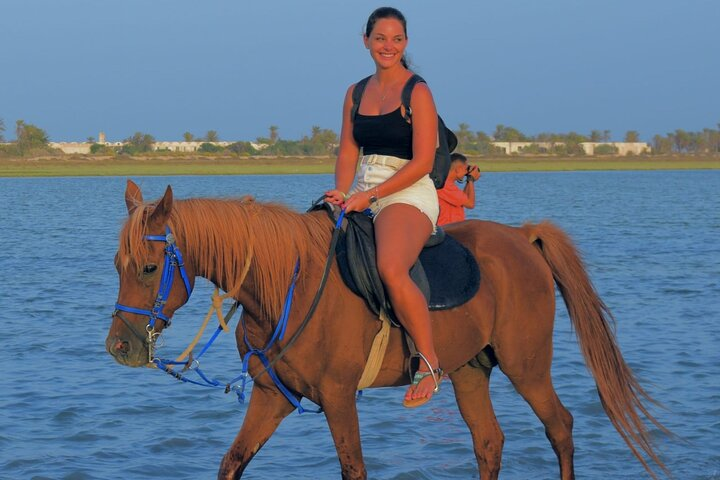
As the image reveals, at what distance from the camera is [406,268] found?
5352 millimetres

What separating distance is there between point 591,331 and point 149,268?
125 inches

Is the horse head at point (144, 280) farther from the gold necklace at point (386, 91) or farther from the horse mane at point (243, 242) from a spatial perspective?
the gold necklace at point (386, 91)

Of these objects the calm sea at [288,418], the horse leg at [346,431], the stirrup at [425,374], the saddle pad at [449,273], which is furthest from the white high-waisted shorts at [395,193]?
the calm sea at [288,418]

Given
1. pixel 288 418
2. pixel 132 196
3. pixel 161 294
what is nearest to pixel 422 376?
pixel 161 294

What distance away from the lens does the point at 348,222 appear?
5.59 meters

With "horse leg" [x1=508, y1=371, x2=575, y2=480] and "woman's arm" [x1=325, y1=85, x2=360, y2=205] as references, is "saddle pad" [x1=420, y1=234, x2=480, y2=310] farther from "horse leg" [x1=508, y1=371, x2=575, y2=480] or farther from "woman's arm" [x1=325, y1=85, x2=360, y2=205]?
"horse leg" [x1=508, y1=371, x2=575, y2=480]

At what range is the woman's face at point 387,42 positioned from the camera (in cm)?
562

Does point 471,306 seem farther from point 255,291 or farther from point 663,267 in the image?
point 663,267

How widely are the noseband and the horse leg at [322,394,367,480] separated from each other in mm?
957

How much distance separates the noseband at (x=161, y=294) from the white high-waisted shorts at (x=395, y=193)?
3.91 feet

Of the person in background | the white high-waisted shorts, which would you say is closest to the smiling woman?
the white high-waisted shorts

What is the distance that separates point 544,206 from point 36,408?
37.4m

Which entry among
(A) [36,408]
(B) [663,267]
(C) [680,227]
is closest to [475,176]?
(A) [36,408]

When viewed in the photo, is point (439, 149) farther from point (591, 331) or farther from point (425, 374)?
point (591, 331)
